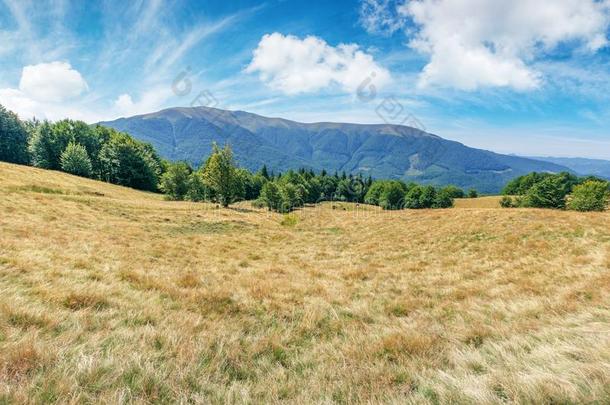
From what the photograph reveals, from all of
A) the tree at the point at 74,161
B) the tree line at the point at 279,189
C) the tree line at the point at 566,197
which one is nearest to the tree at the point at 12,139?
the tree at the point at 74,161

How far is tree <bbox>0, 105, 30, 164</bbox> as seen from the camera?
74.2m

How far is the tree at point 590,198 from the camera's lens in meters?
68.8

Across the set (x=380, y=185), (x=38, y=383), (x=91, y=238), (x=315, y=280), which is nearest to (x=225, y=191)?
(x=91, y=238)

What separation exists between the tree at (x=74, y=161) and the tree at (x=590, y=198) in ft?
401

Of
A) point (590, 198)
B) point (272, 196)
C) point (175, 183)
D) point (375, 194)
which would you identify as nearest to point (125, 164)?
point (175, 183)

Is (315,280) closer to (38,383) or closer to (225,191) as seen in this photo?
(38,383)

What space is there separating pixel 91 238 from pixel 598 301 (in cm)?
1980

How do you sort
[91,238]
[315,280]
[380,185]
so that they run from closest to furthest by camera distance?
[315,280]
[91,238]
[380,185]

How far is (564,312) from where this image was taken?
6797 millimetres

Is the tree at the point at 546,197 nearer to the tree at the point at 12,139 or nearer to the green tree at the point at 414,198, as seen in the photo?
the green tree at the point at 414,198

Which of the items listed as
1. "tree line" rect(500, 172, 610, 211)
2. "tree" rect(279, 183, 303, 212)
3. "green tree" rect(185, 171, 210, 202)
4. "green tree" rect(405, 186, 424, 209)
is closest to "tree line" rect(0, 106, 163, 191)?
"green tree" rect(185, 171, 210, 202)

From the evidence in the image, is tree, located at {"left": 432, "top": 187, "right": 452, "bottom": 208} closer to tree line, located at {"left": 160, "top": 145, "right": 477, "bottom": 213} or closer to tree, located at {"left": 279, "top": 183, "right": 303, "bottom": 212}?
tree line, located at {"left": 160, "top": 145, "right": 477, "bottom": 213}

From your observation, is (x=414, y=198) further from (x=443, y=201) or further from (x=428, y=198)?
(x=443, y=201)

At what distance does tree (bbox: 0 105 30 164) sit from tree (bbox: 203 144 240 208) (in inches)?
2517
